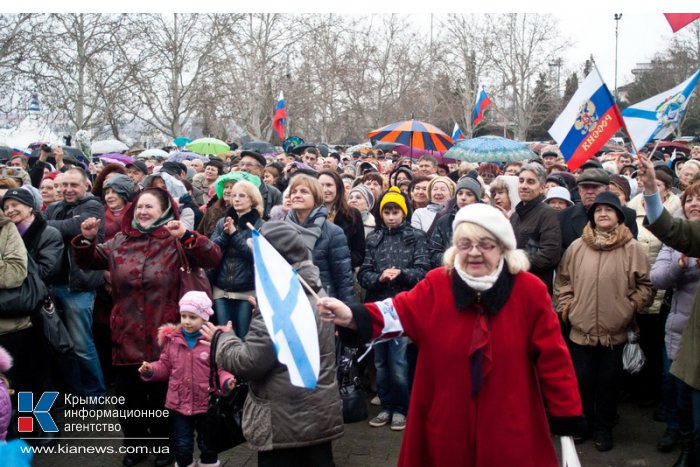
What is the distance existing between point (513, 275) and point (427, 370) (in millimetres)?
644

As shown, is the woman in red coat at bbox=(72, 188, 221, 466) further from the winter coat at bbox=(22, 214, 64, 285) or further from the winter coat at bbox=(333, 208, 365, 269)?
the winter coat at bbox=(333, 208, 365, 269)

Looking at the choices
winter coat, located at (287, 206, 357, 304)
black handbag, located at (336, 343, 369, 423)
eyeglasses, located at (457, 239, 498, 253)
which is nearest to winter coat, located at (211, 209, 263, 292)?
winter coat, located at (287, 206, 357, 304)

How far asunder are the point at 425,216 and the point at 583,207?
1659 millimetres

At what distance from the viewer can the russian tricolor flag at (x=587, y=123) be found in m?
5.09

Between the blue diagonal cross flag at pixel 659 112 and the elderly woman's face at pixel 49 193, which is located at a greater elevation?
the blue diagonal cross flag at pixel 659 112

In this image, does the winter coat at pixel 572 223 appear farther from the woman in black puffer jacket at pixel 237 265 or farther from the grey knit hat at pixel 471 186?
the woman in black puffer jacket at pixel 237 265

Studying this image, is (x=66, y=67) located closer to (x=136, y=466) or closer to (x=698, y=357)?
(x=136, y=466)

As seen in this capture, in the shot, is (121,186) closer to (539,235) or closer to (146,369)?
(146,369)

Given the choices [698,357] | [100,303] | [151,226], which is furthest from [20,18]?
[698,357]

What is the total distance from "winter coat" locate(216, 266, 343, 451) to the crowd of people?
10 mm

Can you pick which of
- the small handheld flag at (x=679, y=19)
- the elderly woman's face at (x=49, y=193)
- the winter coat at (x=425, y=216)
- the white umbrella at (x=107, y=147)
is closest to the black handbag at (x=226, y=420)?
the winter coat at (x=425, y=216)

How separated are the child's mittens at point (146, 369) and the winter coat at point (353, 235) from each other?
2408 mm

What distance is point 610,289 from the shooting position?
5086mm

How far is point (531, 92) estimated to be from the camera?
1854 inches
